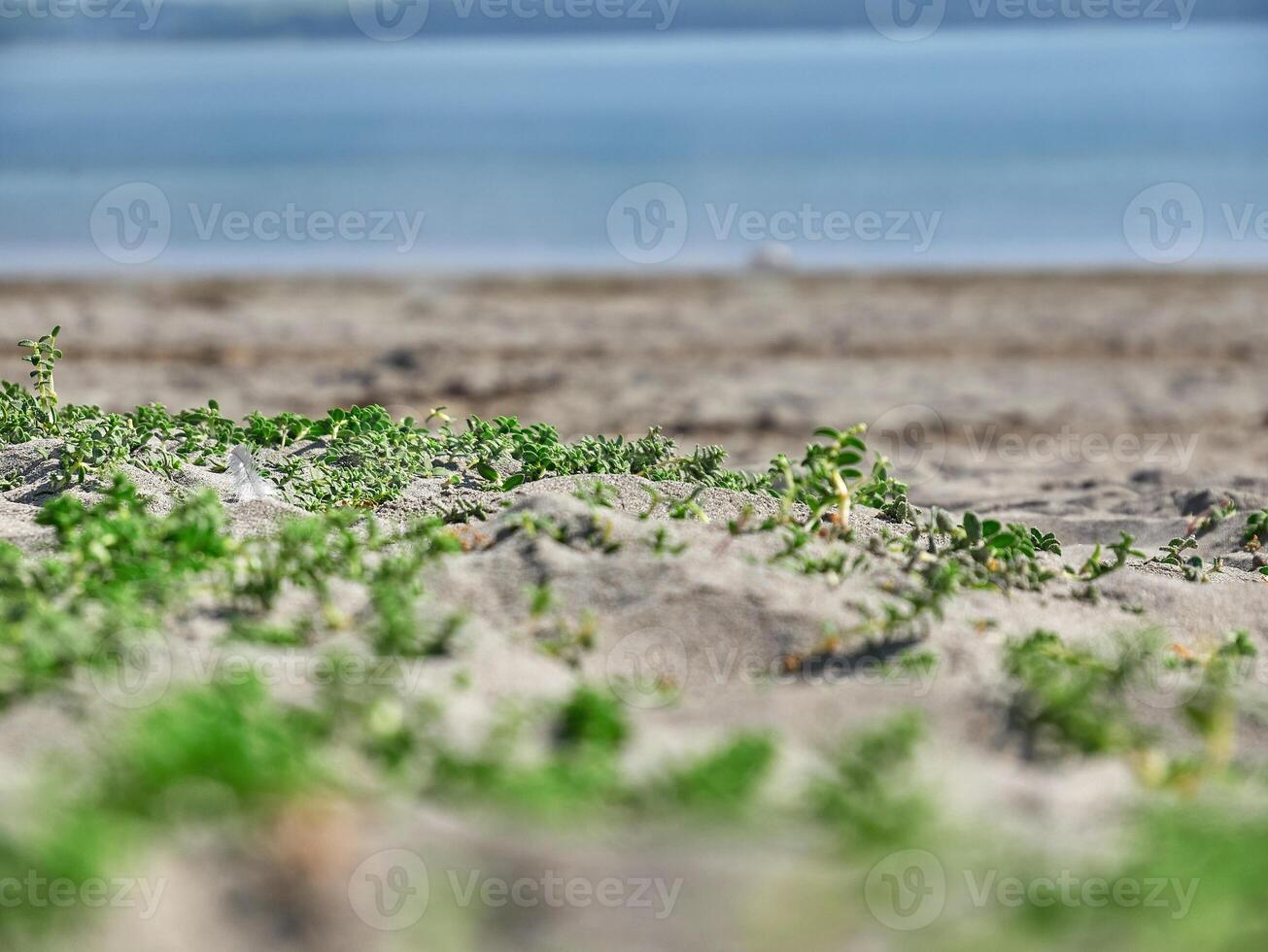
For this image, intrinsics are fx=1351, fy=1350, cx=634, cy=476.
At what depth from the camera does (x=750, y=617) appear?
3.48 metres

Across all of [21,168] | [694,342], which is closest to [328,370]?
[694,342]

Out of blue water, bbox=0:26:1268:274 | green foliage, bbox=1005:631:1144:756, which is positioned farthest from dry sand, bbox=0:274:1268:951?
blue water, bbox=0:26:1268:274

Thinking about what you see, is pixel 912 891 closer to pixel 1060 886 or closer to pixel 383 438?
pixel 1060 886

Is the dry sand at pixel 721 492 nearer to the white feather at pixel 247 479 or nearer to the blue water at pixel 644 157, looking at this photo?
the white feather at pixel 247 479

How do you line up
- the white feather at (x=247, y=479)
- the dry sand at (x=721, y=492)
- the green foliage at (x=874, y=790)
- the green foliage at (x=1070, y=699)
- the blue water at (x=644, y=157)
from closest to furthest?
the dry sand at (x=721, y=492), the green foliage at (x=874, y=790), the green foliage at (x=1070, y=699), the white feather at (x=247, y=479), the blue water at (x=644, y=157)

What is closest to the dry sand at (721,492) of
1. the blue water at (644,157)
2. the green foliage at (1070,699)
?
the green foliage at (1070,699)

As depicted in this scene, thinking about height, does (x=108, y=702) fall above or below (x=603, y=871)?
above

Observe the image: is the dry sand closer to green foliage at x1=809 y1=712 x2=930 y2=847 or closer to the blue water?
green foliage at x1=809 y1=712 x2=930 y2=847

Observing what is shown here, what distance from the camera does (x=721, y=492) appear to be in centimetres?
479

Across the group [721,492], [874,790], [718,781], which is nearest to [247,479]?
[721,492]

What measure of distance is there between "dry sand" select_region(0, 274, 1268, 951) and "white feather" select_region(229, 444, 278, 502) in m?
0.09

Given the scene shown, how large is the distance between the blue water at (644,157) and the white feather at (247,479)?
1111 centimetres

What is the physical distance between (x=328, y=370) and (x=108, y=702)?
354 inches

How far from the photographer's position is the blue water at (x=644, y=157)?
17.0 meters
